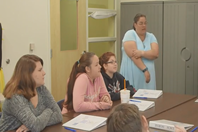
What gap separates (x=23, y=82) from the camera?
2.26 meters

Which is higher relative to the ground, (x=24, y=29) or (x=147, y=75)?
(x=24, y=29)

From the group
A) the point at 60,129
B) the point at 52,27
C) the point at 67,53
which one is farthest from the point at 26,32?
the point at 60,129

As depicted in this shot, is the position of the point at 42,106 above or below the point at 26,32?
below

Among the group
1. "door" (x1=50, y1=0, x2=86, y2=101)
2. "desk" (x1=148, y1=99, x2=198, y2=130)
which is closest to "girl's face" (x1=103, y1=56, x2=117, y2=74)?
"desk" (x1=148, y1=99, x2=198, y2=130)

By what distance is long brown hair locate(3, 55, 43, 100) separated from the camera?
2.24m

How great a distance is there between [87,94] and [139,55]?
125 centimetres

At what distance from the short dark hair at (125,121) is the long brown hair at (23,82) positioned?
959mm

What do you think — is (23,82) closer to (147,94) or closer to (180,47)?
(147,94)

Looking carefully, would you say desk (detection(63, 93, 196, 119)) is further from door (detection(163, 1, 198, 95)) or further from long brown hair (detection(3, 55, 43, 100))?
door (detection(163, 1, 198, 95))

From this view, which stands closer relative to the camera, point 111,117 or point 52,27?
point 111,117

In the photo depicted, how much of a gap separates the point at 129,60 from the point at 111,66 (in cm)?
78

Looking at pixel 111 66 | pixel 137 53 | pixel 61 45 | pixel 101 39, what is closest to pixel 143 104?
pixel 111 66

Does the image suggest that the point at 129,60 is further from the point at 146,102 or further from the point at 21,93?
the point at 21,93

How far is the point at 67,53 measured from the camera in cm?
480
